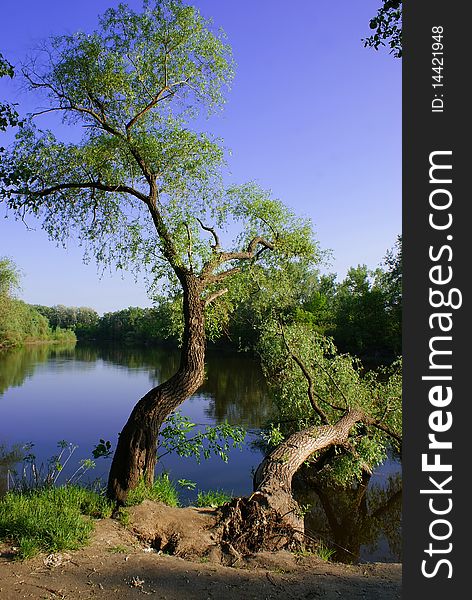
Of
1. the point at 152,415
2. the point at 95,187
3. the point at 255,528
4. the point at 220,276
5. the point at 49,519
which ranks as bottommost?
the point at 255,528

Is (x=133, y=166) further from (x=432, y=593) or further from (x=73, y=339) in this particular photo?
(x=73, y=339)

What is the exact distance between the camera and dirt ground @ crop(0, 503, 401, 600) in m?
4.12

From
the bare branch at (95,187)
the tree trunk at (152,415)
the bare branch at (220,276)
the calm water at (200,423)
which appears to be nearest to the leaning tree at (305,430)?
the calm water at (200,423)

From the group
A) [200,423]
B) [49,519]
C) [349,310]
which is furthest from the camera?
[349,310]

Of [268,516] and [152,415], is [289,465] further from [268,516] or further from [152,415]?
[152,415]

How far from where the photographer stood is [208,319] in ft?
27.9

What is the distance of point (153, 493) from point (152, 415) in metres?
0.98

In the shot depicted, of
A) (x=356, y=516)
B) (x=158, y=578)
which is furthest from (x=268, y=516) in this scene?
(x=356, y=516)

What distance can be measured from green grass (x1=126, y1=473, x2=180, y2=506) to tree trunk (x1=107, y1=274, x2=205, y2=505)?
9 centimetres

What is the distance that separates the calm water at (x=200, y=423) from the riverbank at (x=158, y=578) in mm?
3598

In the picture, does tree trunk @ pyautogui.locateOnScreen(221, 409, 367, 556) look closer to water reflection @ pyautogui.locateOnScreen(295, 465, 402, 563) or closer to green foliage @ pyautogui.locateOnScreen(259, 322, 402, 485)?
water reflection @ pyautogui.locateOnScreen(295, 465, 402, 563)

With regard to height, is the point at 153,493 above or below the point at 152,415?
below

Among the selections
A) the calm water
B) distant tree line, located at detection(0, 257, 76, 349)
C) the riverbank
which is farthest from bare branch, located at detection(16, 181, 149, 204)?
distant tree line, located at detection(0, 257, 76, 349)

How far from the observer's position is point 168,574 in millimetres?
4512
